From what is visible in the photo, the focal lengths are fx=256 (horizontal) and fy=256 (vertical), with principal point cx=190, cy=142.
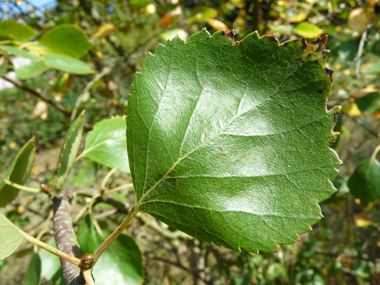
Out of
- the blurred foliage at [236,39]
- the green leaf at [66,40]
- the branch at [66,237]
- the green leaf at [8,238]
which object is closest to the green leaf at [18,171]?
the branch at [66,237]

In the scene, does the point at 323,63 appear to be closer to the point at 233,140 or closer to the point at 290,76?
the point at 290,76

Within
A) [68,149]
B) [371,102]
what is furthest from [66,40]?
[371,102]

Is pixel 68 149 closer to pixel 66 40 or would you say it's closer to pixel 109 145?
pixel 109 145

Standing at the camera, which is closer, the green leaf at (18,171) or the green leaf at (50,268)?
the green leaf at (18,171)

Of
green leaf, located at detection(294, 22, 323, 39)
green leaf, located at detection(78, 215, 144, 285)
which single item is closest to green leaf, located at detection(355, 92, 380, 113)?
green leaf, located at detection(294, 22, 323, 39)

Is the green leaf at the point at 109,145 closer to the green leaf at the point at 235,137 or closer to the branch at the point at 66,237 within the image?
the branch at the point at 66,237

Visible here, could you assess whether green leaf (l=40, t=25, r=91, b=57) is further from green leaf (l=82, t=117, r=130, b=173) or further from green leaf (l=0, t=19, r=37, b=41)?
green leaf (l=82, t=117, r=130, b=173)
